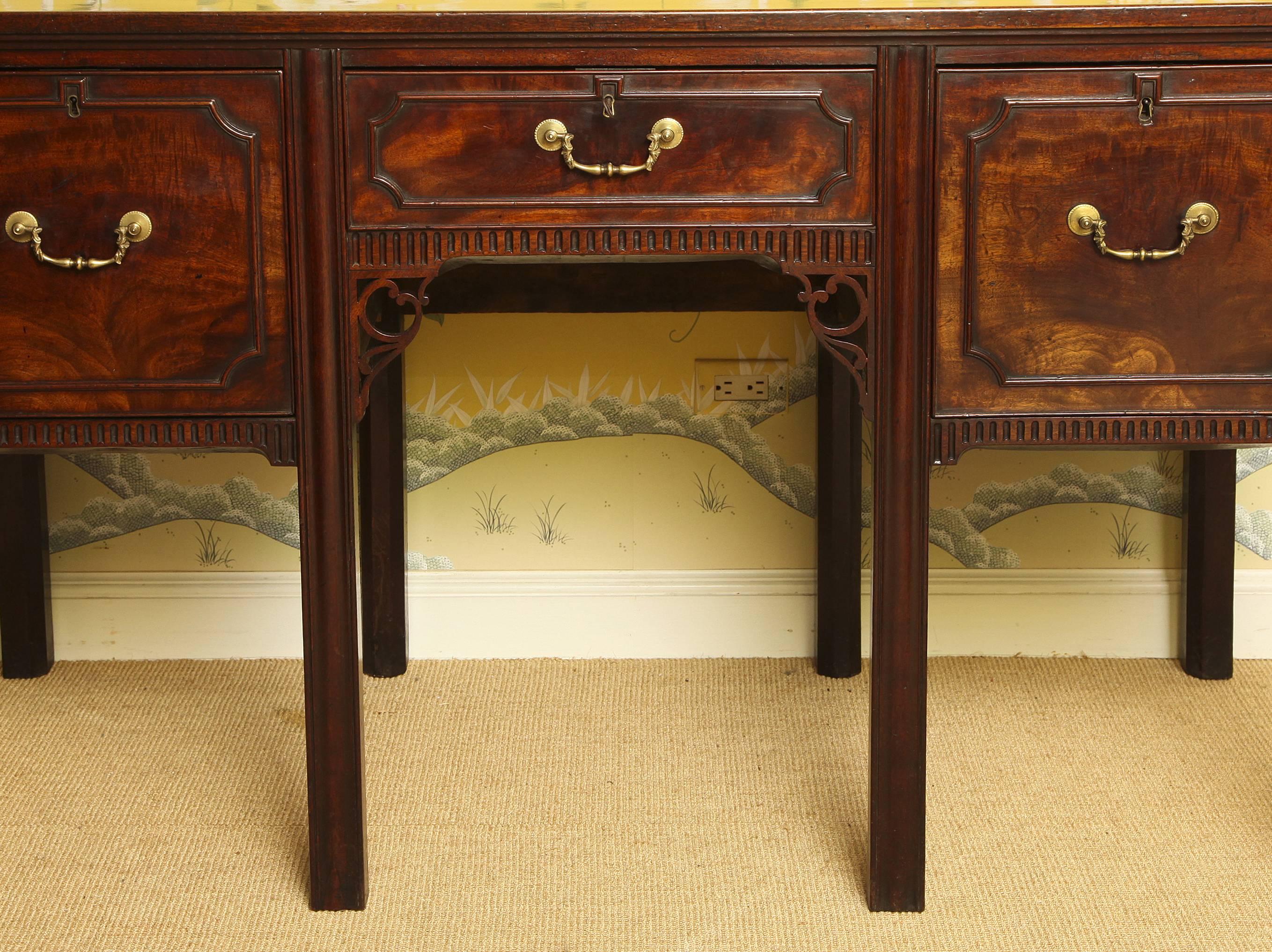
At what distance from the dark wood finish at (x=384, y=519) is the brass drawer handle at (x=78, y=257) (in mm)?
601

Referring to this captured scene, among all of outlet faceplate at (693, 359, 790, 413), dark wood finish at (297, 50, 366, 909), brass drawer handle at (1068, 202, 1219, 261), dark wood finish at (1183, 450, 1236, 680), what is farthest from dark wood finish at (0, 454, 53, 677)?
dark wood finish at (1183, 450, 1236, 680)


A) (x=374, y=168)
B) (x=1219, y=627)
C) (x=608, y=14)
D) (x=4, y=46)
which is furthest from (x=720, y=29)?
(x=1219, y=627)

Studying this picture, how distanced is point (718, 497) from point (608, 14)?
3.26 ft

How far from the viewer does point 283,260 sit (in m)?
1.12

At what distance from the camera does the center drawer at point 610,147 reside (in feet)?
3.61

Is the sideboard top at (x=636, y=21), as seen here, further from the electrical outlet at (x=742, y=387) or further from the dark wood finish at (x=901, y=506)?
the electrical outlet at (x=742, y=387)

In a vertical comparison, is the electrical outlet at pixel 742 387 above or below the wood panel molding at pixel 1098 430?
below

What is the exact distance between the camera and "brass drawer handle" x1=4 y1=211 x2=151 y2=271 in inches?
43.2

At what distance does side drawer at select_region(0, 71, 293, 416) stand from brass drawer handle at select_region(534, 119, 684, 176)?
269 millimetres

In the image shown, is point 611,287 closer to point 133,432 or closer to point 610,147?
point 610,147

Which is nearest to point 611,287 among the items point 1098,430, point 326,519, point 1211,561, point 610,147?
point 610,147

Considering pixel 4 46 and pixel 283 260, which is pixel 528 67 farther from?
pixel 4 46

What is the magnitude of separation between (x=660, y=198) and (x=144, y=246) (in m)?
0.53

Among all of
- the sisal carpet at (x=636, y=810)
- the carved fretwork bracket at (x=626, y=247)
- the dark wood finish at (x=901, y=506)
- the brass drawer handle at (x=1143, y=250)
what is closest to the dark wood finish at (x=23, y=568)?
the sisal carpet at (x=636, y=810)
